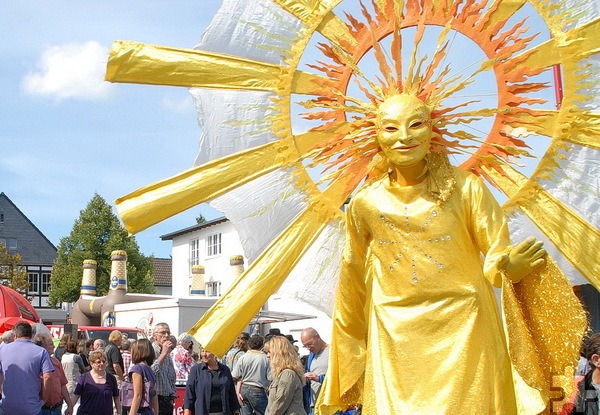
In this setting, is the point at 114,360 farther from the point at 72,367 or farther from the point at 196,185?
the point at 196,185

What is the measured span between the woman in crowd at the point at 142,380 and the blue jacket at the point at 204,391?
35 centimetres

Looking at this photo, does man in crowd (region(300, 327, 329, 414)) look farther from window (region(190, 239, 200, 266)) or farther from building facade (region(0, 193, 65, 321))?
building facade (region(0, 193, 65, 321))

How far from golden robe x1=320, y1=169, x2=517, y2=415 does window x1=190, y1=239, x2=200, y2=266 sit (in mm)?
37004

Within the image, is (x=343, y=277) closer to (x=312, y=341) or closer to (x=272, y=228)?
(x=272, y=228)

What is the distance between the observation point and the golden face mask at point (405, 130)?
179 inches

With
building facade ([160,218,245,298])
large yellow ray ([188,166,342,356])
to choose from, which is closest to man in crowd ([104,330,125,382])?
large yellow ray ([188,166,342,356])

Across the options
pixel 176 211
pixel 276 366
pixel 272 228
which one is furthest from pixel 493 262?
pixel 276 366

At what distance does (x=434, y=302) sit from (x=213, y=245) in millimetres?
35640

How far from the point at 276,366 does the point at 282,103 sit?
3180 mm

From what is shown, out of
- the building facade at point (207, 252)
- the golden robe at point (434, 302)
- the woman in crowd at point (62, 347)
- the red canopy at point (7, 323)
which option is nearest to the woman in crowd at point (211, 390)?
the red canopy at point (7, 323)

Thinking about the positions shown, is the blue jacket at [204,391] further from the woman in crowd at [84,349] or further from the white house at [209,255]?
the white house at [209,255]

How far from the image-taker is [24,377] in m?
7.87

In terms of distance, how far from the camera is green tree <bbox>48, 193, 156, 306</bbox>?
42.0m

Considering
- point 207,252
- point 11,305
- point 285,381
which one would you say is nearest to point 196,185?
point 285,381
